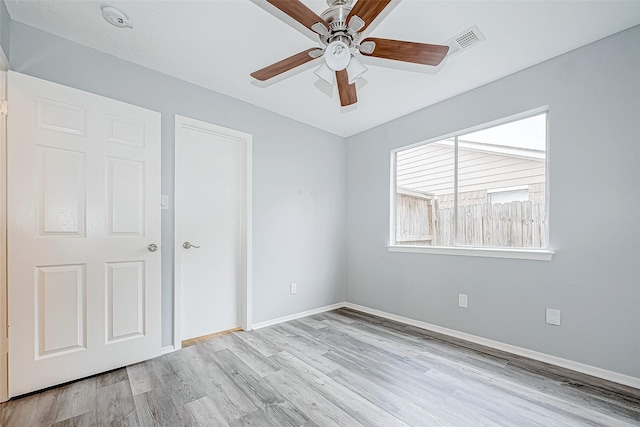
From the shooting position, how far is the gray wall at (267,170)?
216cm

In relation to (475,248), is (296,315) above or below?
below

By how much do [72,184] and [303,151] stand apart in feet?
7.67

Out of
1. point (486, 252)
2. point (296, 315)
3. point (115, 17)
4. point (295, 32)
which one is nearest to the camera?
point (115, 17)

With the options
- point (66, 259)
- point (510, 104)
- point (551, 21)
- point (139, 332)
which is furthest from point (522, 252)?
point (66, 259)

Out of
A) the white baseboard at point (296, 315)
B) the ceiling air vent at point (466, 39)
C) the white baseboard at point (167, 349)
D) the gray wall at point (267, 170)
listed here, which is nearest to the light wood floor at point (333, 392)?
the white baseboard at point (167, 349)

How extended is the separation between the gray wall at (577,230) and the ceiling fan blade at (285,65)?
1.98m

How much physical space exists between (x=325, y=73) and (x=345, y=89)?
25 cm

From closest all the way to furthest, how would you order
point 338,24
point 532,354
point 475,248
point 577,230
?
point 338,24 < point 577,230 < point 532,354 < point 475,248

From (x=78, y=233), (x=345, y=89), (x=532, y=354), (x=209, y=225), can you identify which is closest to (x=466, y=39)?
(x=345, y=89)

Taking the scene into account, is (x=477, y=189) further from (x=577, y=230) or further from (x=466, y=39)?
(x=466, y=39)

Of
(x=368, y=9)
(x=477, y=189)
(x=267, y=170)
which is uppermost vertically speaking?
(x=368, y=9)

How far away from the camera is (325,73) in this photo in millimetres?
1735

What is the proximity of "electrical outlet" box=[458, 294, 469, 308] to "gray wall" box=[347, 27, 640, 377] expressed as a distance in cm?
4

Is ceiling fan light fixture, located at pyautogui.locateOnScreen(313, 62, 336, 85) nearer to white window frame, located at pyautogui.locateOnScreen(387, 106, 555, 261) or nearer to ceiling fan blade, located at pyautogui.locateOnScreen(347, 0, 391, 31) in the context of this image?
ceiling fan blade, located at pyautogui.locateOnScreen(347, 0, 391, 31)
